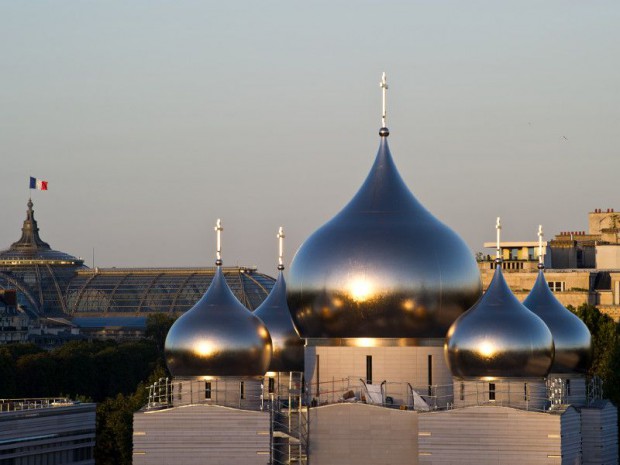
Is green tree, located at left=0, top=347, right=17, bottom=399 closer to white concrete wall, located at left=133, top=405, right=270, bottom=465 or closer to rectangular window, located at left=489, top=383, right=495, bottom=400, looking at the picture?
white concrete wall, located at left=133, top=405, right=270, bottom=465

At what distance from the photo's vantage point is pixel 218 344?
73.6m

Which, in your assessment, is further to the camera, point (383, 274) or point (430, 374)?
point (430, 374)

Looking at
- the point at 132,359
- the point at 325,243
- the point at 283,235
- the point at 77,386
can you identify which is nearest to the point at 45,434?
the point at 283,235

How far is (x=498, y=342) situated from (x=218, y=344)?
1024 centimetres

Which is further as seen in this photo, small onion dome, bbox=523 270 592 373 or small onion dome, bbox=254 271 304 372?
small onion dome, bbox=254 271 304 372

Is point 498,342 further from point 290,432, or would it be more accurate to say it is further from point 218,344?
point 218,344

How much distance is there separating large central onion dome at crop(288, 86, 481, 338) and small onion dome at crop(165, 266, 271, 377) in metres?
2.09

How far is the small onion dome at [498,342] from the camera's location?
7012 centimetres

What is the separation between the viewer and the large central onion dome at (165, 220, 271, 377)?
7362 centimetres

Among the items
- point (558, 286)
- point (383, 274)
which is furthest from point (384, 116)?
point (558, 286)

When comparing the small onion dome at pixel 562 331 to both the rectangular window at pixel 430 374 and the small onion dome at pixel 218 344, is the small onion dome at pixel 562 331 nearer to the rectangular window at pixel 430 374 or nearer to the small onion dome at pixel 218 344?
the rectangular window at pixel 430 374

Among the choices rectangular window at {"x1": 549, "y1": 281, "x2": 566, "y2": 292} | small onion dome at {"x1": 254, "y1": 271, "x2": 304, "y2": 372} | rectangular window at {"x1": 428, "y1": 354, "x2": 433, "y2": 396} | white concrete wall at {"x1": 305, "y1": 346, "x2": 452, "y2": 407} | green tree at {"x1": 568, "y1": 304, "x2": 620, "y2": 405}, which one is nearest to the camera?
white concrete wall at {"x1": 305, "y1": 346, "x2": 452, "y2": 407}

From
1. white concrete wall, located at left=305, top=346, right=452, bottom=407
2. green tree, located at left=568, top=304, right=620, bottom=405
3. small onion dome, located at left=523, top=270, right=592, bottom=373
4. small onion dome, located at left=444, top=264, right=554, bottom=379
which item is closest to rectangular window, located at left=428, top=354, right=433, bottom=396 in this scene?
white concrete wall, located at left=305, top=346, right=452, bottom=407

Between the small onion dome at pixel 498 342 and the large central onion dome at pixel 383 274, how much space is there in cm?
206
